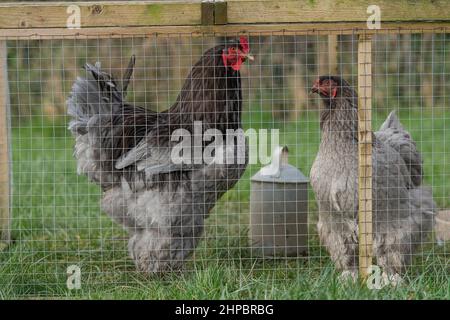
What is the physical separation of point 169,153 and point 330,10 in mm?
1499

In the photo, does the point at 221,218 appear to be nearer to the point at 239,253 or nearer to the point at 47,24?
the point at 239,253

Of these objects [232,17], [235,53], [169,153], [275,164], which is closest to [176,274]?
[169,153]

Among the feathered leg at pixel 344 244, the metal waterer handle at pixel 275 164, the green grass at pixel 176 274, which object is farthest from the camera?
the metal waterer handle at pixel 275 164

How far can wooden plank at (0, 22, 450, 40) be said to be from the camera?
428 cm

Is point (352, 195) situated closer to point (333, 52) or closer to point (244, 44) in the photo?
point (244, 44)

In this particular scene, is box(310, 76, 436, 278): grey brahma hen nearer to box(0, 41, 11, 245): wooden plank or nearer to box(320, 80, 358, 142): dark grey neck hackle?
box(320, 80, 358, 142): dark grey neck hackle

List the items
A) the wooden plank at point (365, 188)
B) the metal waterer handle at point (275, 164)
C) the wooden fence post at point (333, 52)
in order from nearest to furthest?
1. the wooden plank at point (365, 188)
2. the metal waterer handle at point (275, 164)
3. the wooden fence post at point (333, 52)

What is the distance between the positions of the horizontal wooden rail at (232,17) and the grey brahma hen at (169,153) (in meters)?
0.61

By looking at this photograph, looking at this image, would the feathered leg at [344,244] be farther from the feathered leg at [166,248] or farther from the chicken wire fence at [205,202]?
the feathered leg at [166,248]

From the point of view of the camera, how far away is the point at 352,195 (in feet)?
15.5

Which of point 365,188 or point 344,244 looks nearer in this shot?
point 365,188

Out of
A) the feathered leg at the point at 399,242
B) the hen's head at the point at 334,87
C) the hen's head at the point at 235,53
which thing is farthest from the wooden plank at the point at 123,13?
the feathered leg at the point at 399,242

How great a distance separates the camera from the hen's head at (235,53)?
488cm

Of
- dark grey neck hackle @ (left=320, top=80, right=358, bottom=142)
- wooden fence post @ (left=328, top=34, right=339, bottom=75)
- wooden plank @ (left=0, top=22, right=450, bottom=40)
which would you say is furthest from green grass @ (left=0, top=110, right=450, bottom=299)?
wooden plank @ (left=0, top=22, right=450, bottom=40)
